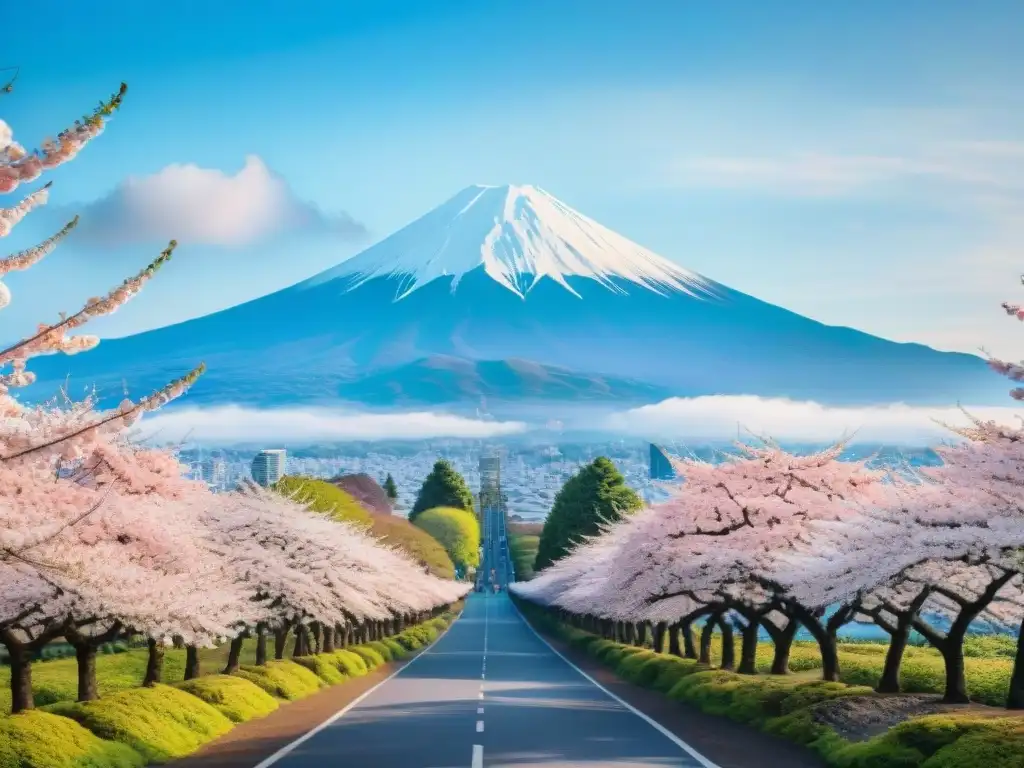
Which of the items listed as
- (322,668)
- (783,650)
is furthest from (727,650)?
(322,668)

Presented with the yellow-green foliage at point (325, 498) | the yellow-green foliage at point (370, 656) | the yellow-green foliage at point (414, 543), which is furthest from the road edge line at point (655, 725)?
the yellow-green foliage at point (414, 543)

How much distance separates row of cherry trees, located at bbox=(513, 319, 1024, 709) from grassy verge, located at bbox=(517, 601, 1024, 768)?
6.57 feet

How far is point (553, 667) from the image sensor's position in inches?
2127

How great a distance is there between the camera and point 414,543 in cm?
11181

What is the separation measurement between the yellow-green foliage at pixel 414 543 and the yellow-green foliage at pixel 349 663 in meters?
48.8

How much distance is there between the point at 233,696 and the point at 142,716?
653cm

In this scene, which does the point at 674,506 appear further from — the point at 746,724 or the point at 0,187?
the point at 0,187

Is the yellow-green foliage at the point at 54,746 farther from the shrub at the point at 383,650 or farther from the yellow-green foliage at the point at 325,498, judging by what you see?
the yellow-green foliage at the point at 325,498

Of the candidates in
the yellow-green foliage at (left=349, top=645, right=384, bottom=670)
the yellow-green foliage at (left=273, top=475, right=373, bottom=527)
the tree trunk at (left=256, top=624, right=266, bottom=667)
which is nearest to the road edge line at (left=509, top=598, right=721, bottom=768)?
the yellow-green foliage at (left=349, top=645, right=384, bottom=670)

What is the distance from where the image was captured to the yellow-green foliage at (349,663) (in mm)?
46719

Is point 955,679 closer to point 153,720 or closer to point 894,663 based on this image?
point 894,663

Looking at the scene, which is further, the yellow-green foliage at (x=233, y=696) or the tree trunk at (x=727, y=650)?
the tree trunk at (x=727, y=650)

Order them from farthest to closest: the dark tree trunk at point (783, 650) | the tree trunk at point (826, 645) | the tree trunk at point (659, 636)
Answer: the tree trunk at point (659, 636) → the dark tree trunk at point (783, 650) → the tree trunk at point (826, 645)

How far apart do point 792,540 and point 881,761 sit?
18.6 m
